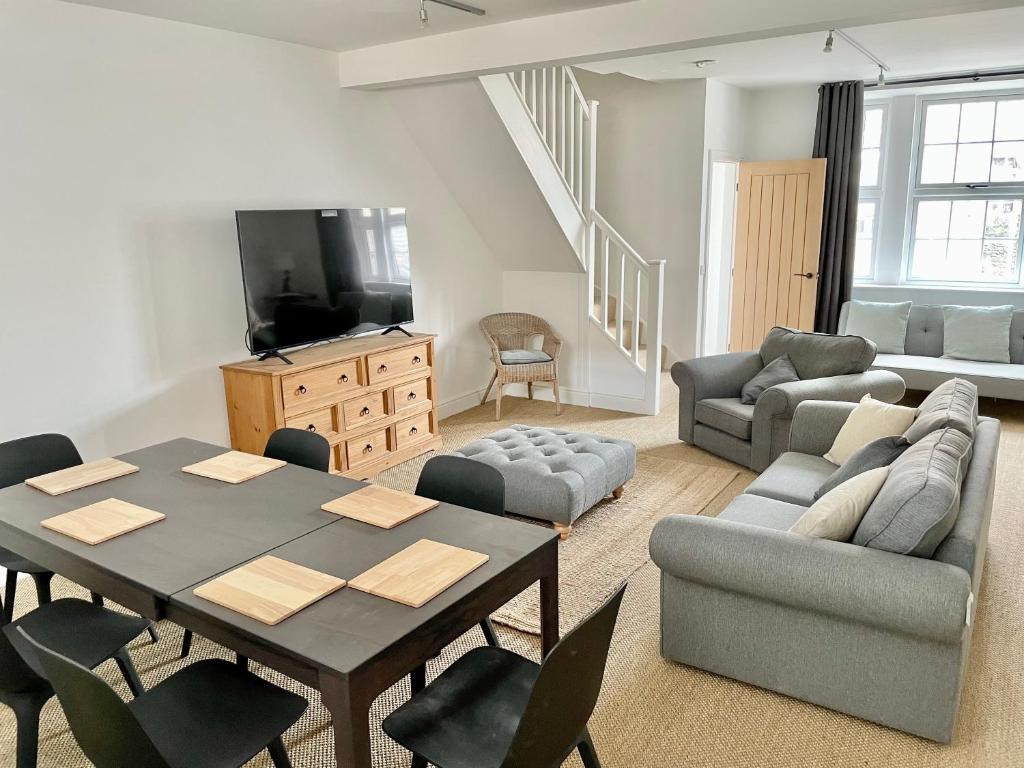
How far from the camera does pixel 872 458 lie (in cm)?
288

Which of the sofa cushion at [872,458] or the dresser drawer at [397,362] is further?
the dresser drawer at [397,362]

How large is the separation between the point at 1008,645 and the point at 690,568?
4.20ft

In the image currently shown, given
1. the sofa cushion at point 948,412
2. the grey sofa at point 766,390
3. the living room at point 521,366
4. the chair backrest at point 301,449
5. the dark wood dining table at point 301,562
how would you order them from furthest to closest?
the grey sofa at point 766,390 → the chair backrest at point 301,449 → the sofa cushion at point 948,412 → the living room at point 521,366 → the dark wood dining table at point 301,562

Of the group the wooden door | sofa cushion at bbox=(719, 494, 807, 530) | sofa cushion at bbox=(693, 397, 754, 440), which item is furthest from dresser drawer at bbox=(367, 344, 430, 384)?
the wooden door

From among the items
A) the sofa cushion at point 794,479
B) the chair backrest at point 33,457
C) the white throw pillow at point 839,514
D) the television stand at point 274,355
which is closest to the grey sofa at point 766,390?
the sofa cushion at point 794,479

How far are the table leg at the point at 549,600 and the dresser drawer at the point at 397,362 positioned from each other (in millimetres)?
2694

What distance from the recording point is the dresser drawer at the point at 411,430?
493cm

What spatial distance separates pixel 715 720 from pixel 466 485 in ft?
3.49

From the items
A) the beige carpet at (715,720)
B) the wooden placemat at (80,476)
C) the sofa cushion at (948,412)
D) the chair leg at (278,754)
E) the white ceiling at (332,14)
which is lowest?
the beige carpet at (715,720)

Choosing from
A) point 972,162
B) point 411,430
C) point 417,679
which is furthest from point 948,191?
point 417,679

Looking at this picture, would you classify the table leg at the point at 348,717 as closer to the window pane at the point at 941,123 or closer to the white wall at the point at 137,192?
the white wall at the point at 137,192

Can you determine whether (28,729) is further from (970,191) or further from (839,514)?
(970,191)

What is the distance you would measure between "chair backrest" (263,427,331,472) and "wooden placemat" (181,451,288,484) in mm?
172

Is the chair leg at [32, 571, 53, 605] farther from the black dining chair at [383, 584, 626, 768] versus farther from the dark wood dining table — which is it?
the black dining chair at [383, 584, 626, 768]
